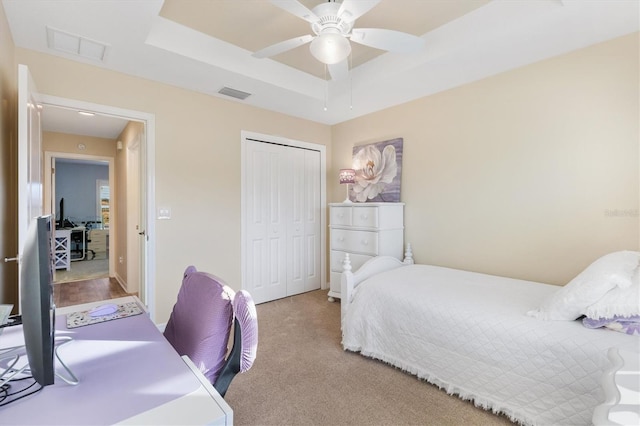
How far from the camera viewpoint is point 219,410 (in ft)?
2.52

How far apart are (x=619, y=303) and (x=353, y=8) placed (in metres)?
2.06

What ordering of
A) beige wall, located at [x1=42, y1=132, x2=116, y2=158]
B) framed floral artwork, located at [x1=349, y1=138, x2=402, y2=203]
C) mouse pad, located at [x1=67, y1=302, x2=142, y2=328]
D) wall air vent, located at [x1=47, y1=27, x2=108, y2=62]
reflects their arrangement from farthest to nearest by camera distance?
beige wall, located at [x1=42, y1=132, x2=116, y2=158]
framed floral artwork, located at [x1=349, y1=138, x2=402, y2=203]
wall air vent, located at [x1=47, y1=27, x2=108, y2=62]
mouse pad, located at [x1=67, y1=302, x2=142, y2=328]

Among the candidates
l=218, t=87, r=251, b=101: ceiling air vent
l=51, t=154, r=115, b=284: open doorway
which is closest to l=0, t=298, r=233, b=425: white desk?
l=218, t=87, r=251, b=101: ceiling air vent

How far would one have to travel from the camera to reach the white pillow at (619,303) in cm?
145

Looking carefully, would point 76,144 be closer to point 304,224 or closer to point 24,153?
point 24,153

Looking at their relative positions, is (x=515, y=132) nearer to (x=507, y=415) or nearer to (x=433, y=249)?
(x=433, y=249)

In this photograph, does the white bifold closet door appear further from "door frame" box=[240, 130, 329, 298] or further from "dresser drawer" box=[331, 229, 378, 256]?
"dresser drawer" box=[331, 229, 378, 256]

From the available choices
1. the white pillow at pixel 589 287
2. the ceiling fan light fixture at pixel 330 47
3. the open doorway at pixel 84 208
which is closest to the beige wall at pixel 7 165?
the ceiling fan light fixture at pixel 330 47

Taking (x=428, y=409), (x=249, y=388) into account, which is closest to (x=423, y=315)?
(x=428, y=409)

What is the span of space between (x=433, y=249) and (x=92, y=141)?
5666mm

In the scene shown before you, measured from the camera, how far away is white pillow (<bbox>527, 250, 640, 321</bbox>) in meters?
1.54

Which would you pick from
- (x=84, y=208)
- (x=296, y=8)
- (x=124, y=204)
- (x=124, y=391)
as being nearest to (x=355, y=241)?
(x=296, y=8)

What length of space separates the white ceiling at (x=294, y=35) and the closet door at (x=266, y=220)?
817 mm

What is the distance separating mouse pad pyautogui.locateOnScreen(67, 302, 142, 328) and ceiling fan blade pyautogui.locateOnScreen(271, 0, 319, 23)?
174 centimetres
